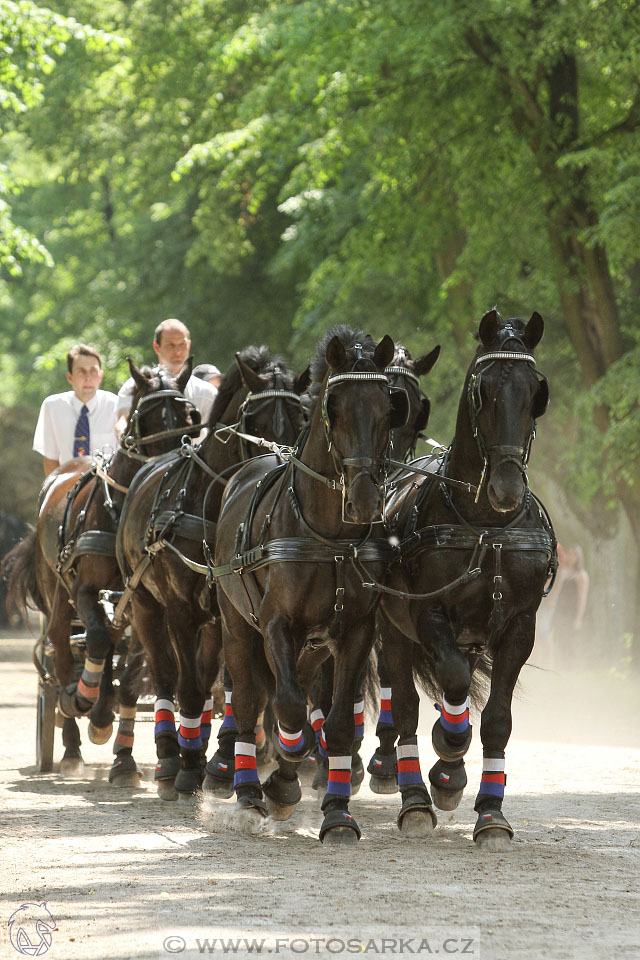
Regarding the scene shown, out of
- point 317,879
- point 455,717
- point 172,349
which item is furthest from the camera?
point 172,349

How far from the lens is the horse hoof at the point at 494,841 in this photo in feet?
22.9

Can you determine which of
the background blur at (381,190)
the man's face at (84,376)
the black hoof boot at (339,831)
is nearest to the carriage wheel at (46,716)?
the man's face at (84,376)

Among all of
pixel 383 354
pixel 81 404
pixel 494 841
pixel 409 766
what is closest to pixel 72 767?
pixel 81 404

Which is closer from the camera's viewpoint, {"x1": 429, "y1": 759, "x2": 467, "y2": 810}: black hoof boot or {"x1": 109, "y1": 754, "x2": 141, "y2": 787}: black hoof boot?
{"x1": 429, "y1": 759, "x2": 467, "y2": 810}: black hoof boot

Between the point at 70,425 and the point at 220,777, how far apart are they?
12.7 feet

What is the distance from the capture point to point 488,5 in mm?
15289

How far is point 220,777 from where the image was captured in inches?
336

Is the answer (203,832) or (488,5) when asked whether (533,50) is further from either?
(203,832)

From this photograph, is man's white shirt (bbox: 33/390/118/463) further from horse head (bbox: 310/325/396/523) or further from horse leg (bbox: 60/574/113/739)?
horse head (bbox: 310/325/396/523)

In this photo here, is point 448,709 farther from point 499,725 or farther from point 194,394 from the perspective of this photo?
point 194,394

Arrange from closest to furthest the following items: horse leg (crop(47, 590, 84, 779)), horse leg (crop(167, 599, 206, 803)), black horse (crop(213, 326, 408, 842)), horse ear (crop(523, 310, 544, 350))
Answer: black horse (crop(213, 326, 408, 842)) < horse ear (crop(523, 310, 544, 350)) < horse leg (crop(167, 599, 206, 803)) < horse leg (crop(47, 590, 84, 779))

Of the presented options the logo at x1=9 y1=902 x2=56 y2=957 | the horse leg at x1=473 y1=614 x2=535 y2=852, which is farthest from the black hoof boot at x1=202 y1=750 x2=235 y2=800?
the logo at x1=9 y1=902 x2=56 y2=957

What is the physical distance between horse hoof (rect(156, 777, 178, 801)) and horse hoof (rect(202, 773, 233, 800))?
1.81 ft

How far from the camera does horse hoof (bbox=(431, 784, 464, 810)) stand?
24.7 feet
